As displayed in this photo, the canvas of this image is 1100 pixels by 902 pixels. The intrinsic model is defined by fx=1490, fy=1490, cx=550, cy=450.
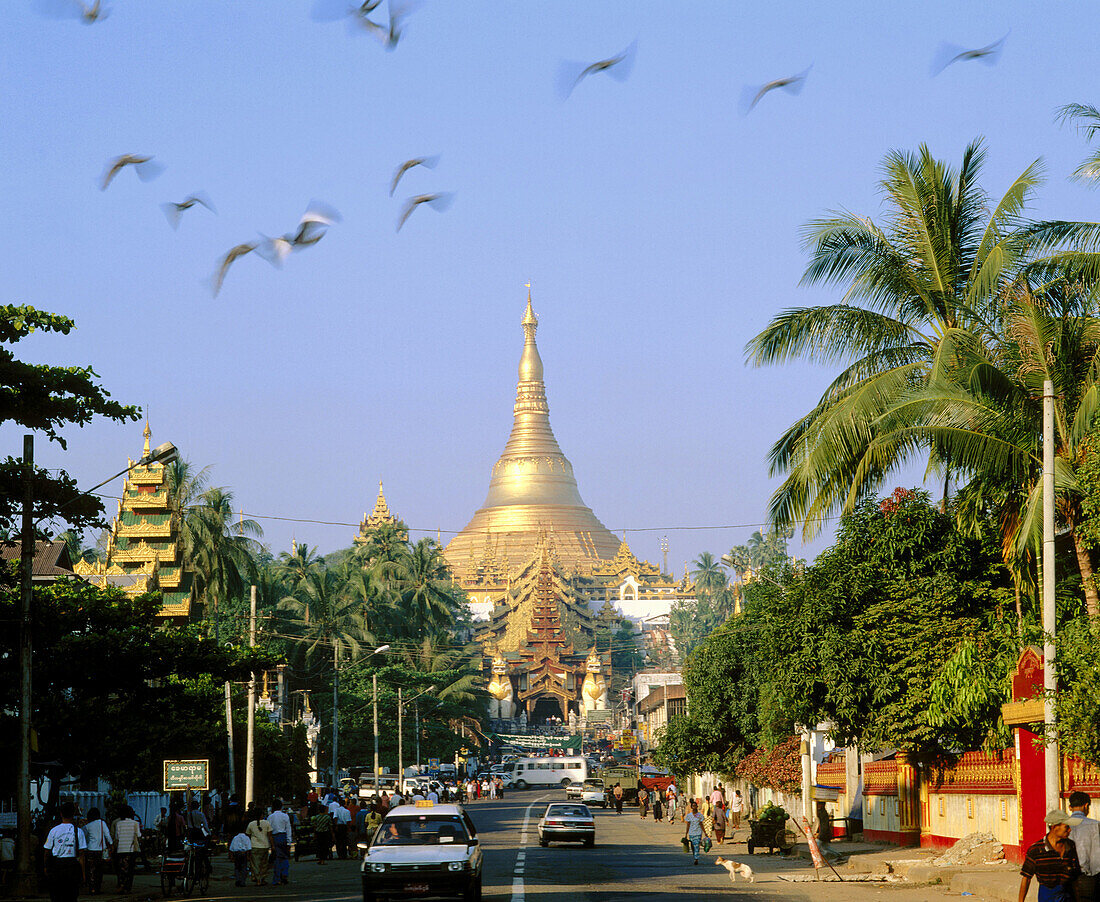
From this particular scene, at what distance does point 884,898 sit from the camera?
19.3 meters

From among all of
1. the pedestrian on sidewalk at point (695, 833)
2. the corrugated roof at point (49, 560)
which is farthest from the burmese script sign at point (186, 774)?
the corrugated roof at point (49, 560)

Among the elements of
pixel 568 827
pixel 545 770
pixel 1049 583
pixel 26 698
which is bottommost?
pixel 545 770

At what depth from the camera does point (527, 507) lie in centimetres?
16725

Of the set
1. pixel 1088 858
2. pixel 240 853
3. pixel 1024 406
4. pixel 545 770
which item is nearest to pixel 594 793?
pixel 545 770

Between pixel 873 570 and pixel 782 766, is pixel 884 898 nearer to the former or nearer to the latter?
pixel 873 570

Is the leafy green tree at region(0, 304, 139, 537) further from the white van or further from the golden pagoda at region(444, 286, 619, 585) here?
the golden pagoda at region(444, 286, 619, 585)

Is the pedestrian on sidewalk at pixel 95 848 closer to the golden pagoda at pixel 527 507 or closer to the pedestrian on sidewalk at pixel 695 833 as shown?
the pedestrian on sidewalk at pixel 695 833

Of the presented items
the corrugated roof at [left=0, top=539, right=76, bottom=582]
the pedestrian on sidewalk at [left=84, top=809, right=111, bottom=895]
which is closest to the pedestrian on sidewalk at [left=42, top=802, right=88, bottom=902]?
the pedestrian on sidewalk at [left=84, top=809, right=111, bottom=895]

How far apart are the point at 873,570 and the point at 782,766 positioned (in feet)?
58.1

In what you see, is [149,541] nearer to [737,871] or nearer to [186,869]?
[186,869]

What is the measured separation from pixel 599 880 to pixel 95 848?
7505mm

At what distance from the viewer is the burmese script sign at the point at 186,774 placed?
1090 inches

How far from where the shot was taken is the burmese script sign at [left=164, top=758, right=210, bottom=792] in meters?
27.7

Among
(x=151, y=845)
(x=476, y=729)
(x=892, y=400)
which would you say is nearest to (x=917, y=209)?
(x=892, y=400)
